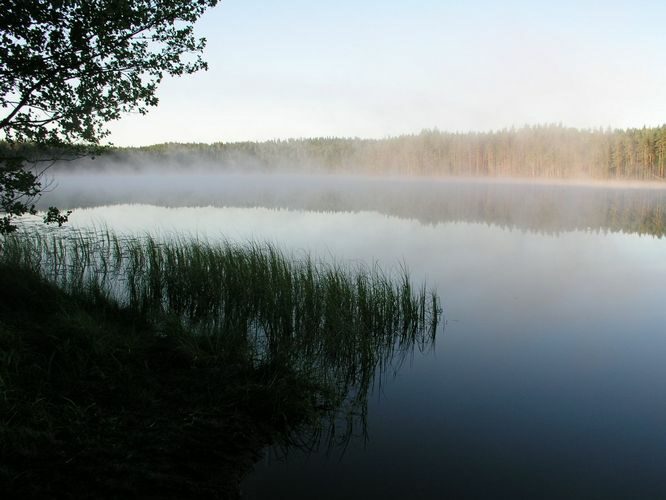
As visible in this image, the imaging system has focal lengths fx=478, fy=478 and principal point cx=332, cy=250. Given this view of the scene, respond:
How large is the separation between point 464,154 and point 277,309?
84036 millimetres

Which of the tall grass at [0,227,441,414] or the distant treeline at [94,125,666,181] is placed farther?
the distant treeline at [94,125,666,181]

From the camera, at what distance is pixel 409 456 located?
438cm

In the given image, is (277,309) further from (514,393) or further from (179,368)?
(514,393)

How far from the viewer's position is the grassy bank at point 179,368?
3428mm

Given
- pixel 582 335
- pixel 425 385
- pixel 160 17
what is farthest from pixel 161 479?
pixel 582 335

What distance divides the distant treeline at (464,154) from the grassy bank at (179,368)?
71.0m

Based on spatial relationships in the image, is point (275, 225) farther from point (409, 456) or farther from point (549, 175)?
point (549, 175)

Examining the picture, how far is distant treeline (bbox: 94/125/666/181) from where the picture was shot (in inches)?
2650

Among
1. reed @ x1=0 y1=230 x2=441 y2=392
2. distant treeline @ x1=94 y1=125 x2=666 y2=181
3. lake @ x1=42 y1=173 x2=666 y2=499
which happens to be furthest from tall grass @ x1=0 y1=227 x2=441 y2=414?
distant treeline @ x1=94 y1=125 x2=666 y2=181

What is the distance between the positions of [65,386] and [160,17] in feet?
14.9

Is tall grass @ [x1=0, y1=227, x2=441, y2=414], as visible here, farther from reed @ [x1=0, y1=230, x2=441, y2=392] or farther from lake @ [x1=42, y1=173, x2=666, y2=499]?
lake @ [x1=42, y1=173, x2=666, y2=499]

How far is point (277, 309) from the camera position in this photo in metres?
7.47

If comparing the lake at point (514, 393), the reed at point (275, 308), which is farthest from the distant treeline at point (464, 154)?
the reed at point (275, 308)

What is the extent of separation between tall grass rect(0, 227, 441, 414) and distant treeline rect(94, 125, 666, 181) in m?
70.2
